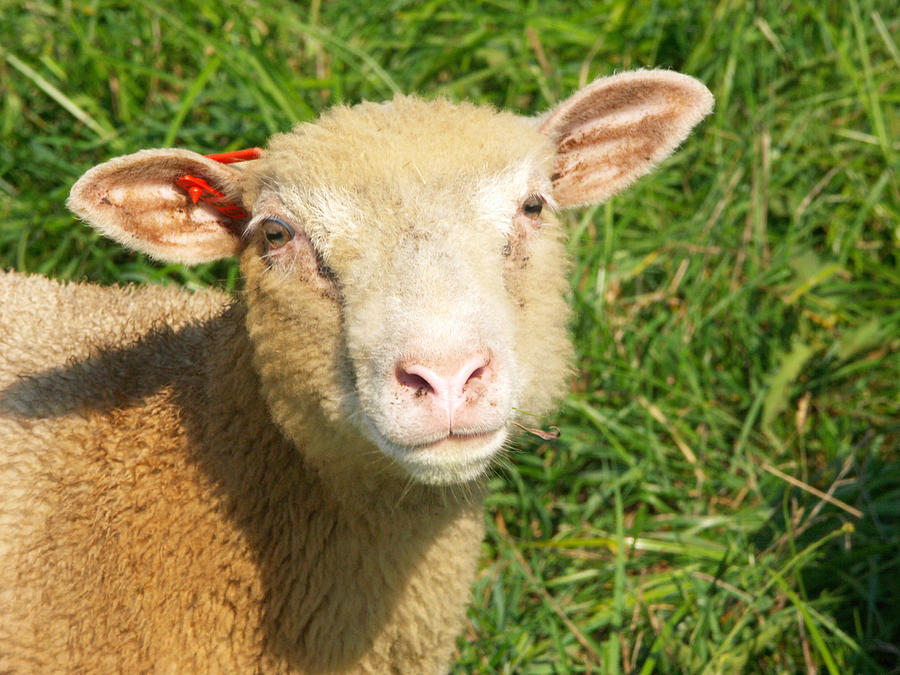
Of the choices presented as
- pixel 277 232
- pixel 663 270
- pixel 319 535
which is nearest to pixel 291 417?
pixel 319 535

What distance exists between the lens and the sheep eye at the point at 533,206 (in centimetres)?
283

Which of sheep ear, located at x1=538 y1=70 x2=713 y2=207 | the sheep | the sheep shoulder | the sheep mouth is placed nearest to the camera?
the sheep mouth

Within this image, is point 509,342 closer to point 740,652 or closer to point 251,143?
point 740,652

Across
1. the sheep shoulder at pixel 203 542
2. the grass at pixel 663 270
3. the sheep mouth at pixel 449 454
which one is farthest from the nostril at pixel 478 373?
the grass at pixel 663 270

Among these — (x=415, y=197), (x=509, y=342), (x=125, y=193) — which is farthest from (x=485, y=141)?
(x=125, y=193)

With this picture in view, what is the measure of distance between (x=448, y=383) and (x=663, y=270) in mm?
3025

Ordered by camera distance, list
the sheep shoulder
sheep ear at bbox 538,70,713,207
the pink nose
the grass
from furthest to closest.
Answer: the grass < sheep ear at bbox 538,70,713,207 < the sheep shoulder < the pink nose

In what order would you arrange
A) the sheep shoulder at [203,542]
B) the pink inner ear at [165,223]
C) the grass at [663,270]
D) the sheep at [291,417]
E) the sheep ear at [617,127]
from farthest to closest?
the grass at [663,270], the sheep ear at [617,127], the pink inner ear at [165,223], the sheep shoulder at [203,542], the sheep at [291,417]

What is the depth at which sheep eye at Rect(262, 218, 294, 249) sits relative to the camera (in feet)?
8.91

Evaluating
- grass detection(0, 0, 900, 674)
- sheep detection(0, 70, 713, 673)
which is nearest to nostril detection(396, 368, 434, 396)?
sheep detection(0, 70, 713, 673)

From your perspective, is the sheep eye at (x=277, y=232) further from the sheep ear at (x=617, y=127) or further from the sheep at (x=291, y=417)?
the sheep ear at (x=617, y=127)

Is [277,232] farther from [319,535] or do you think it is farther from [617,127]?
[617,127]

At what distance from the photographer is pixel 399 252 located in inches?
95.9

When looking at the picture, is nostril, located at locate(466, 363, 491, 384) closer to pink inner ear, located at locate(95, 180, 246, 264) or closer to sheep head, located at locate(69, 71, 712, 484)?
sheep head, located at locate(69, 71, 712, 484)
